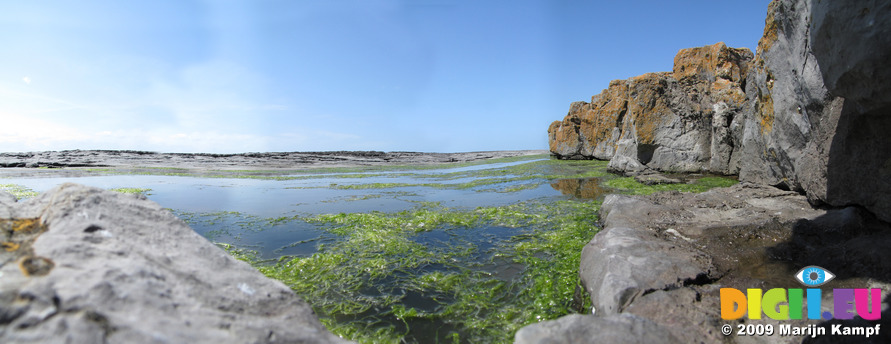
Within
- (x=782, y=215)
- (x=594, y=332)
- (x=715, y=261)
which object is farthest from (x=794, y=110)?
(x=594, y=332)

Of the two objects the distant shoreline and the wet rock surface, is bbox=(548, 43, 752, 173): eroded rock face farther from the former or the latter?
the distant shoreline

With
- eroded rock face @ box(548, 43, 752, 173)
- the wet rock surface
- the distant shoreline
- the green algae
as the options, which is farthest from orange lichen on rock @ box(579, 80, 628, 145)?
the wet rock surface

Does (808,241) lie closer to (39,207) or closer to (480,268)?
(480,268)

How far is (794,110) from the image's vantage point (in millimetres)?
5680

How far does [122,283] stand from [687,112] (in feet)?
56.1

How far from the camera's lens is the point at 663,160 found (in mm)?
14961

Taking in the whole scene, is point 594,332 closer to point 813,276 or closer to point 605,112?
point 813,276

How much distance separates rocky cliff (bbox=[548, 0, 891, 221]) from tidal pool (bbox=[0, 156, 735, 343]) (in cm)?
272

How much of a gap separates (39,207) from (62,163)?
36275 millimetres

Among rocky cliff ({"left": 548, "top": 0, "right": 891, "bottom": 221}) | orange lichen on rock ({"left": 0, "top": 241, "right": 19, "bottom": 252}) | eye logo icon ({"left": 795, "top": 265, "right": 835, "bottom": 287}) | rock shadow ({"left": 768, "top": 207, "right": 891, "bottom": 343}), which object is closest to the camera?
orange lichen on rock ({"left": 0, "top": 241, "right": 19, "bottom": 252})

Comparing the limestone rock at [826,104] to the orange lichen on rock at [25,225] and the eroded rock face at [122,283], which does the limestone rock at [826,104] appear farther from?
the orange lichen on rock at [25,225]

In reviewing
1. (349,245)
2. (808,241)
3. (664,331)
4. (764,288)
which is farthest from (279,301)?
(808,241)

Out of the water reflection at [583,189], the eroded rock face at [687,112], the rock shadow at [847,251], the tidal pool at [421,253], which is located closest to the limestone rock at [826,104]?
the rock shadow at [847,251]

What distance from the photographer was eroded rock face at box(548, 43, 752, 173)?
12781 mm
